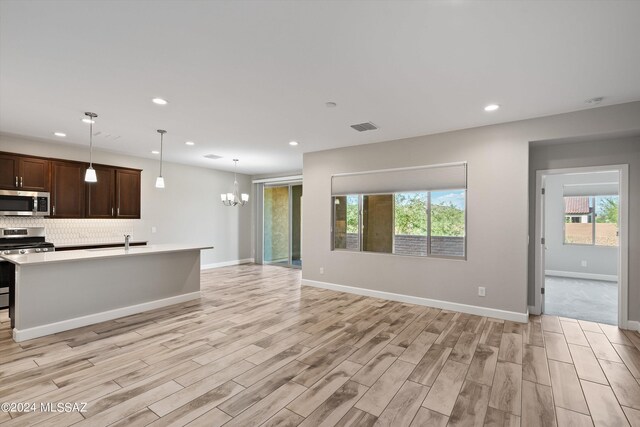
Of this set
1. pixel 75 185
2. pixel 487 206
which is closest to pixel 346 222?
pixel 487 206

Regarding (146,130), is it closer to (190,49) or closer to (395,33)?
A: (190,49)

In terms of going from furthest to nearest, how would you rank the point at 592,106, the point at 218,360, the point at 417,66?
the point at 592,106 < the point at 218,360 < the point at 417,66

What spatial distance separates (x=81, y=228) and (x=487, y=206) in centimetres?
715

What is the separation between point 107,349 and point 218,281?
3375mm

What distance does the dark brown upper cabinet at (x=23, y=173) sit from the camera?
15.9ft

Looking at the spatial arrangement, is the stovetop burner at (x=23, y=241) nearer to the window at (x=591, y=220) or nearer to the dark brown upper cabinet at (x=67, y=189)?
the dark brown upper cabinet at (x=67, y=189)

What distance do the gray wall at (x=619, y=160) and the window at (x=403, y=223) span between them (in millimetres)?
1249

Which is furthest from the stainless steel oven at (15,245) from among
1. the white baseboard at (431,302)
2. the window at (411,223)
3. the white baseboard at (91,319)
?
the window at (411,223)

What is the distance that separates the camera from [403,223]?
5160mm

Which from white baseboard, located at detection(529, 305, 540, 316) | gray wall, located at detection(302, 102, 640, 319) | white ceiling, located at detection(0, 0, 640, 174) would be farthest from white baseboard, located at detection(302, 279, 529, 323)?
white ceiling, located at detection(0, 0, 640, 174)

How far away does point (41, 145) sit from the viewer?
5367 mm

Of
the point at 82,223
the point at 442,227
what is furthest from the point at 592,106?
the point at 82,223

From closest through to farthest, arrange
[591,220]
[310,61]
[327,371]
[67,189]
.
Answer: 1. [310,61]
2. [327,371]
3. [67,189]
4. [591,220]

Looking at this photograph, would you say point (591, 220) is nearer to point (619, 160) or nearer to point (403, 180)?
point (619, 160)
